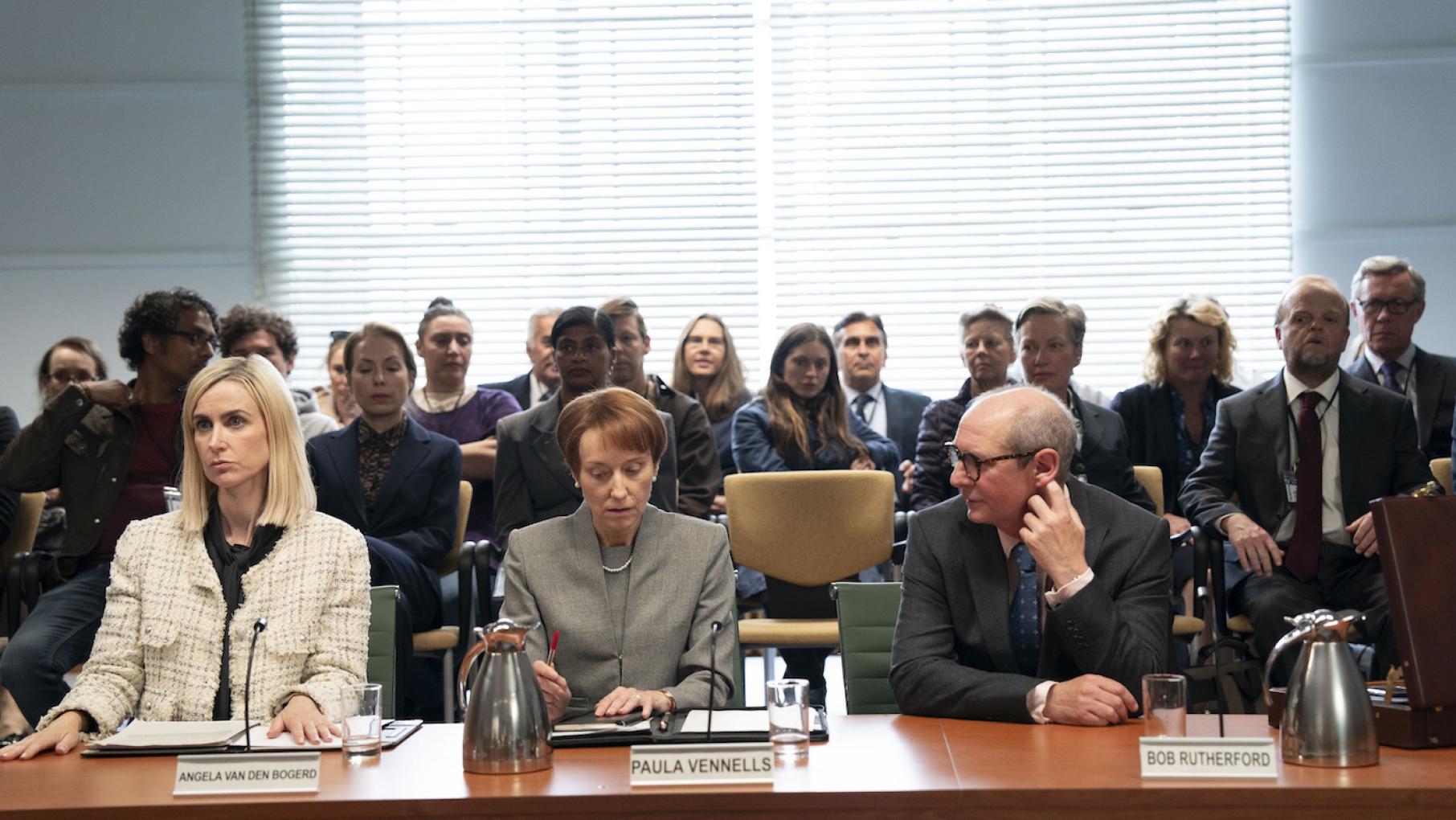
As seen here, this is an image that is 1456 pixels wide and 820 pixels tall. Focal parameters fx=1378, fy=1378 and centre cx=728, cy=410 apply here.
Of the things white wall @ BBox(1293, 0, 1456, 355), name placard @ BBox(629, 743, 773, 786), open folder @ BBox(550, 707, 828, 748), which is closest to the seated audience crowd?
open folder @ BBox(550, 707, 828, 748)

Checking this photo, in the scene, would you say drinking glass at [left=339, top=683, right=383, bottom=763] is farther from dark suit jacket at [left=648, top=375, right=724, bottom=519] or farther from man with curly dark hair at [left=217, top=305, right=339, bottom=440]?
man with curly dark hair at [left=217, top=305, right=339, bottom=440]

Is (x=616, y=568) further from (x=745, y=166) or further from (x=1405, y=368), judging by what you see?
(x=745, y=166)

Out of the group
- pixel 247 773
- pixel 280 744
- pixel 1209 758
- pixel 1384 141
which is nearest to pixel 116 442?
pixel 280 744

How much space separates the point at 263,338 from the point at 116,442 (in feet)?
3.44

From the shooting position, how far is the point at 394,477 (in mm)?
4465

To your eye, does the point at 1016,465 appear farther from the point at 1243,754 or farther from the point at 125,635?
the point at 125,635

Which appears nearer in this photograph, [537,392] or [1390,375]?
[1390,375]

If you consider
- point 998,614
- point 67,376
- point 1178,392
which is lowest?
point 998,614

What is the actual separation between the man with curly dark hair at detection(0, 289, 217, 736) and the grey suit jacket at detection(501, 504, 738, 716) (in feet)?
6.88

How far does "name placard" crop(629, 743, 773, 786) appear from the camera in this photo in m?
1.89

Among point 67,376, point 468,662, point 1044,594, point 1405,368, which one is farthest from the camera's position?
point 67,376

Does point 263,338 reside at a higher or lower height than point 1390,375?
higher

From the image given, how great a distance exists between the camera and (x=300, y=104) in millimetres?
7191

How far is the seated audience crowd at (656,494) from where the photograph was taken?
2535 mm
